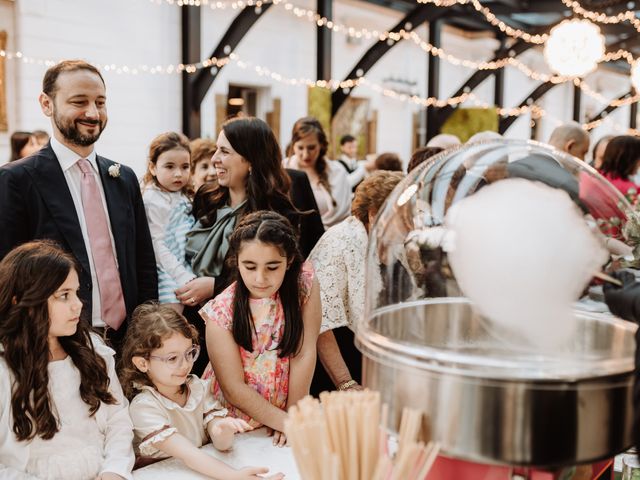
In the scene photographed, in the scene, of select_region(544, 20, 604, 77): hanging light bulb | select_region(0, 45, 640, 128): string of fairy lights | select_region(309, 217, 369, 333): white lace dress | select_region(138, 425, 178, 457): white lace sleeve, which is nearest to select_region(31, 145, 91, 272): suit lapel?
select_region(138, 425, 178, 457): white lace sleeve

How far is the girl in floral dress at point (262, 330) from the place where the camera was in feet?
6.92

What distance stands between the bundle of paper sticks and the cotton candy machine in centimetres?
4

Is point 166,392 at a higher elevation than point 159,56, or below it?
below

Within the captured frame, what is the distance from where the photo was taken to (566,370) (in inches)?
40.4

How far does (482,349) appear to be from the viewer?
121 centimetres

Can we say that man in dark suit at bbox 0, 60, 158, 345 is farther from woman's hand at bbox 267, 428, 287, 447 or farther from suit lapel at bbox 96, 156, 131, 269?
woman's hand at bbox 267, 428, 287, 447

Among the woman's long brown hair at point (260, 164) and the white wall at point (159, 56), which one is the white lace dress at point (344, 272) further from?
the white wall at point (159, 56)

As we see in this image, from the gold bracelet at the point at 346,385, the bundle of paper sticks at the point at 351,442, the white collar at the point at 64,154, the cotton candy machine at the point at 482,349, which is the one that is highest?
the white collar at the point at 64,154

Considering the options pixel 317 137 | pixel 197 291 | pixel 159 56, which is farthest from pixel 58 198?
pixel 159 56

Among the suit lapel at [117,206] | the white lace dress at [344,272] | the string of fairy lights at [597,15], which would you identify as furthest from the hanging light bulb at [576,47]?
the suit lapel at [117,206]

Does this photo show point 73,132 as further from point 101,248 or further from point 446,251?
point 446,251

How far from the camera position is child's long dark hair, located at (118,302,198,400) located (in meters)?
2.00

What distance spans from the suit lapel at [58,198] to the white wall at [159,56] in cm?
374

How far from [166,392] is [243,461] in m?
0.34
